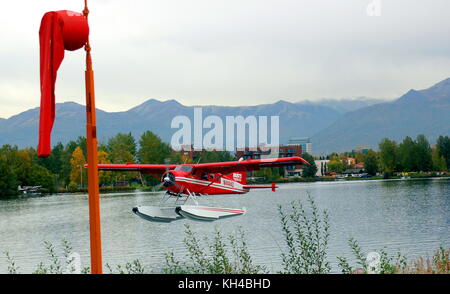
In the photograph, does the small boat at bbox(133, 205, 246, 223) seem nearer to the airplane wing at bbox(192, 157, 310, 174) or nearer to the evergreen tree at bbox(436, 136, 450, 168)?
the airplane wing at bbox(192, 157, 310, 174)

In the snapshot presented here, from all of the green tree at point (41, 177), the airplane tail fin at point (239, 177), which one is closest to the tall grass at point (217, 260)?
the airplane tail fin at point (239, 177)

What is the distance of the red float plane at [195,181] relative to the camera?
48.2ft

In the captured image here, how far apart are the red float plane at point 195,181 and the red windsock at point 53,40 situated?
983 centimetres

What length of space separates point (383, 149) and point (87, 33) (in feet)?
344

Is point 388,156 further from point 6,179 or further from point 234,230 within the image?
point 234,230

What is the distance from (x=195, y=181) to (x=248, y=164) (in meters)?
2.13

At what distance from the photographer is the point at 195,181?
17.4 m

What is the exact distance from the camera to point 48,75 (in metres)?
3.90

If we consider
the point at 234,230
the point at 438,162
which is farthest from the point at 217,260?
the point at 438,162

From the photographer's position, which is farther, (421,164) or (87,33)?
(421,164)

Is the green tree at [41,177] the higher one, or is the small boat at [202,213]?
the small boat at [202,213]

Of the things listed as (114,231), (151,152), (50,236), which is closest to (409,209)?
(114,231)

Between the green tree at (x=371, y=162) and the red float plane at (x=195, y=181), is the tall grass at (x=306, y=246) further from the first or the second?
the green tree at (x=371, y=162)
